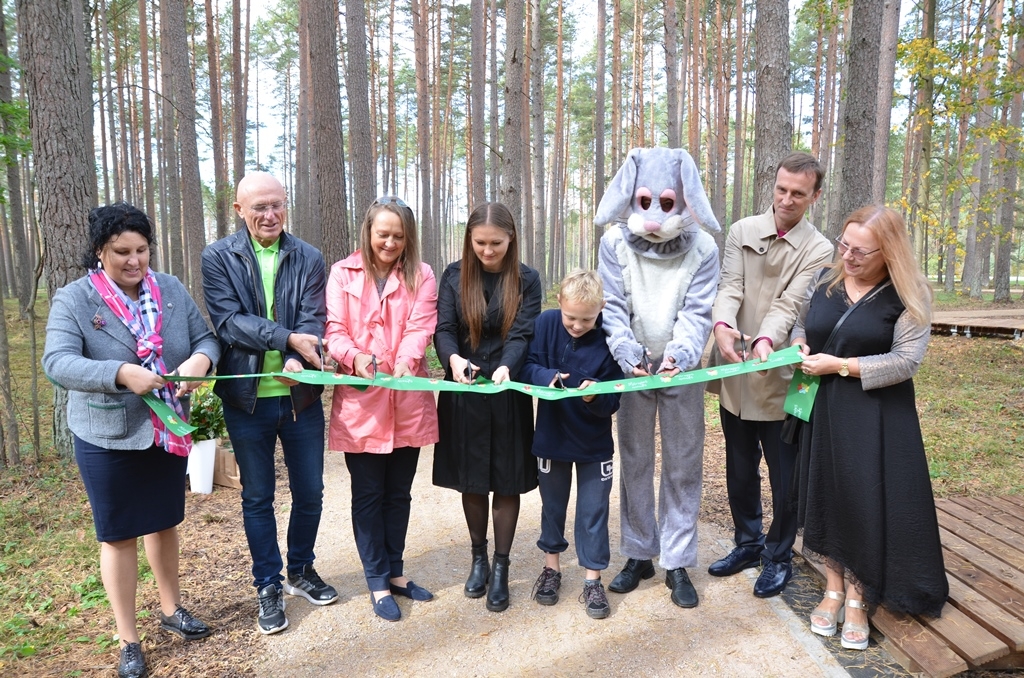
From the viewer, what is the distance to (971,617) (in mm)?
3109

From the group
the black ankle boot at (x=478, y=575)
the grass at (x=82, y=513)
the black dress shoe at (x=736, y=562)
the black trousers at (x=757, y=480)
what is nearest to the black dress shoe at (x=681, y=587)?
the black dress shoe at (x=736, y=562)

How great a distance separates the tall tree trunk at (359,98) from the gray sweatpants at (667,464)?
8.24 meters

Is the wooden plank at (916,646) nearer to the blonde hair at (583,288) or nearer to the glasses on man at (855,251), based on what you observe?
the glasses on man at (855,251)

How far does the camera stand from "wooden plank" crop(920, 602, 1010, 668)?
110 inches

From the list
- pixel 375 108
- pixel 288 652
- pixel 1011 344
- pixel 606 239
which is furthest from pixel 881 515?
pixel 375 108

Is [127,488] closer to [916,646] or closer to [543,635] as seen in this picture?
[543,635]

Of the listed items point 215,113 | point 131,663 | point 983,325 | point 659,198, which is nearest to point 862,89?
point 659,198

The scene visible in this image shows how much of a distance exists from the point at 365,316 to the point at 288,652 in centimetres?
181

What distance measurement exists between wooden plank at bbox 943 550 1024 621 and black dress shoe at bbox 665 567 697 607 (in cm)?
143

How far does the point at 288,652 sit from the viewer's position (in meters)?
3.29

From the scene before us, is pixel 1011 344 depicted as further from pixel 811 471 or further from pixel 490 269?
pixel 490 269

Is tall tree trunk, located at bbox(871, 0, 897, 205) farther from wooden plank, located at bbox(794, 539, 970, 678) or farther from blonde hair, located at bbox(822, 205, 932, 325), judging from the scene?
wooden plank, located at bbox(794, 539, 970, 678)

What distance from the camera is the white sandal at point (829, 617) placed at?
10.8 feet

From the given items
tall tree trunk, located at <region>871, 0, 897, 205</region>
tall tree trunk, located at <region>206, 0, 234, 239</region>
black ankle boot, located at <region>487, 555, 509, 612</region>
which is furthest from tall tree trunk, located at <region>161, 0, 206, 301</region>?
tall tree trunk, located at <region>871, 0, 897, 205</region>
